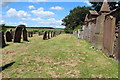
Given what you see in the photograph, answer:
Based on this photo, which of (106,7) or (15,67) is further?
(106,7)

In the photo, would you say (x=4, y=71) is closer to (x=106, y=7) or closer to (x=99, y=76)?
(x=99, y=76)

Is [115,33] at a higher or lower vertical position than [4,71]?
higher

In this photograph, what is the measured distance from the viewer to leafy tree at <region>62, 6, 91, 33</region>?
52969 millimetres

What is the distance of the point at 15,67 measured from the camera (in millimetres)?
5223

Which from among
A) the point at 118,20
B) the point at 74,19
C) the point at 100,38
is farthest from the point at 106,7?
the point at 74,19

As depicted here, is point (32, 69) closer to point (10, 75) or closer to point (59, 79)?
point (10, 75)

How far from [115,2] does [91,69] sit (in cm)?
3771

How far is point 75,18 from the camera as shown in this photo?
5388cm

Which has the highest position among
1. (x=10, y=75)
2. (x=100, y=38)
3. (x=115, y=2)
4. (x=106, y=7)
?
(x=115, y=2)

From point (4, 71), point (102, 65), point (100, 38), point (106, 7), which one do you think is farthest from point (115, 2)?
point (4, 71)

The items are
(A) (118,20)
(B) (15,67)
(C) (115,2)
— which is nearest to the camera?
(B) (15,67)

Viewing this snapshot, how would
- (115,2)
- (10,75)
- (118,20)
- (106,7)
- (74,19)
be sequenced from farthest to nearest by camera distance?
(74,19) → (115,2) → (106,7) → (118,20) → (10,75)

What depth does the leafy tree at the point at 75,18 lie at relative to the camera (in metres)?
53.0

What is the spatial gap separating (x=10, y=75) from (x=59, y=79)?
1.79 meters
